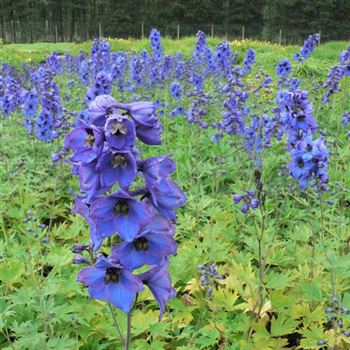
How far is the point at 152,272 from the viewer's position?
4.56 ft

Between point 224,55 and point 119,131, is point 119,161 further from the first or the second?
point 224,55

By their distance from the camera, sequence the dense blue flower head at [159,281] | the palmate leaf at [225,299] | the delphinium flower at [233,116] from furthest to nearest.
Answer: the delphinium flower at [233,116] < the palmate leaf at [225,299] < the dense blue flower head at [159,281]

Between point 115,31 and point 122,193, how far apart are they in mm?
47946

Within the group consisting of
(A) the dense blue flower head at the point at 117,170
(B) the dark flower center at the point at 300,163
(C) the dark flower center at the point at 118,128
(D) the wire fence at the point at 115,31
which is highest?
(C) the dark flower center at the point at 118,128

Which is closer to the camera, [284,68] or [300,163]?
[300,163]

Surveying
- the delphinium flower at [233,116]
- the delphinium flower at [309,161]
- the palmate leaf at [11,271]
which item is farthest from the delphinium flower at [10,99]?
the delphinium flower at [309,161]

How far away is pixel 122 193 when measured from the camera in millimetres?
1221

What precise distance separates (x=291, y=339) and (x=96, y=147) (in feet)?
6.29

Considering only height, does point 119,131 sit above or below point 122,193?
above

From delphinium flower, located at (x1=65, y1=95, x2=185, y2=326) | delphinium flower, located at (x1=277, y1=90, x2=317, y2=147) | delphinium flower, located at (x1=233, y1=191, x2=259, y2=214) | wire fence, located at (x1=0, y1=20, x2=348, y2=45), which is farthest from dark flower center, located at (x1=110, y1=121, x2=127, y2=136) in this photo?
wire fence, located at (x1=0, y1=20, x2=348, y2=45)

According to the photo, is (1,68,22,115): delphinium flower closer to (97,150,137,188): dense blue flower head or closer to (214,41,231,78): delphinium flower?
(214,41,231,78): delphinium flower

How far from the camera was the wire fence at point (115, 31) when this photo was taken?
4147 cm

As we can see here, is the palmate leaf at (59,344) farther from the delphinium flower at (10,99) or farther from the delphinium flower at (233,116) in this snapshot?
the delphinium flower at (10,99)

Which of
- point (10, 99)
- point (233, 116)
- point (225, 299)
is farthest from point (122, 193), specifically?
point (10, 99)
